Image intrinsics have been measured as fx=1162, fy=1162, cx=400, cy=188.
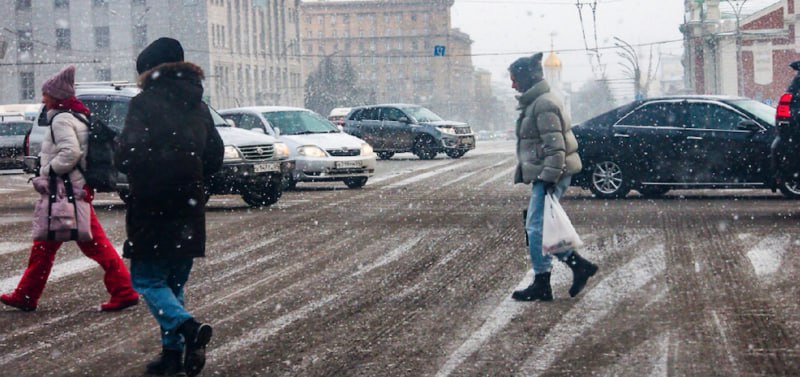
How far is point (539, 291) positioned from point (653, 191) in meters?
9.95

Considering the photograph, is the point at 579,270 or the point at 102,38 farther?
the point at 102,38

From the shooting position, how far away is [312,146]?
20234 millimetres

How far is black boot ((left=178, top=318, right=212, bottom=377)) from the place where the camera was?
18.2 ft

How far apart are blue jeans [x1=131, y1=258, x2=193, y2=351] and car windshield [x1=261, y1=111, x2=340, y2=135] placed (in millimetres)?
15010

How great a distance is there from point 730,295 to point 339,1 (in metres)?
148

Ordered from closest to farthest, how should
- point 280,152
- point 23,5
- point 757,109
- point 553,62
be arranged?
point 757,109 < point 280,152 < point 23,5 < point 553,62

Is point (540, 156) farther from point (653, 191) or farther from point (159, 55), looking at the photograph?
point (653, 191)

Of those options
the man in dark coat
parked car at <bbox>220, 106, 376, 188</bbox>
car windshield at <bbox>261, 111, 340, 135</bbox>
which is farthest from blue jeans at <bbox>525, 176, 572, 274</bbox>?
car windshield at <bbox>261, 111, 340, 135</bbox>

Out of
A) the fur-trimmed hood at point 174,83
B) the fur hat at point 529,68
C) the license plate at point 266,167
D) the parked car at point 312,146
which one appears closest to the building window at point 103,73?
the parked car at point 312,146

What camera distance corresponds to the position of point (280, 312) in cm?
761

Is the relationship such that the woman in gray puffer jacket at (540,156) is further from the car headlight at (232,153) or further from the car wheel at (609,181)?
the car headlight at (232,153)

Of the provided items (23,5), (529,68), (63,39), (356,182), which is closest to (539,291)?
(529,68)

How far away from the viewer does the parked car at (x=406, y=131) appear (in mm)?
32656

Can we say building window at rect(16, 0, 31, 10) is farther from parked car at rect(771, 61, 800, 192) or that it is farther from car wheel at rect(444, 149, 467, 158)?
parked car at rect(771, 61, 800, 192)
